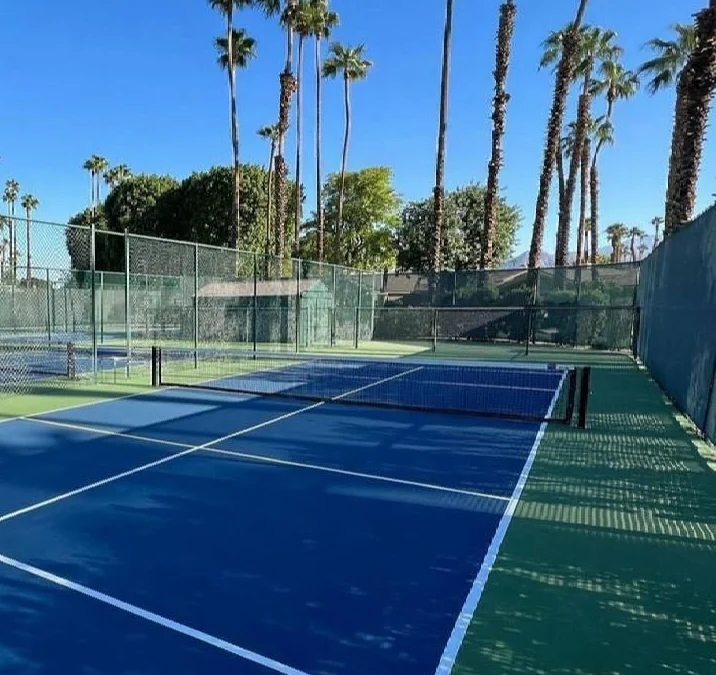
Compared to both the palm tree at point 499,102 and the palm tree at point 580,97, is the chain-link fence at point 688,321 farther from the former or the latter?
the palm tree at point 580,97

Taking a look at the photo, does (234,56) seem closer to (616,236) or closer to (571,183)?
(571,183)

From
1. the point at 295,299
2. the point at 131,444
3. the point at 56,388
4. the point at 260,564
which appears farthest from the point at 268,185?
the point at 260,564

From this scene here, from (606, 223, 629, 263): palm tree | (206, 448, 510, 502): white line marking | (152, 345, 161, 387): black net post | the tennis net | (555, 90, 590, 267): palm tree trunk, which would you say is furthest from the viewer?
(606, 223, 629, 263): palm tree

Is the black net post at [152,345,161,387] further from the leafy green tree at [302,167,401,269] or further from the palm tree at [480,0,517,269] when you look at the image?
the leafy green tree at [302,167,401,269]

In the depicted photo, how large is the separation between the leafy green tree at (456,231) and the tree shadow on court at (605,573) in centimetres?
2847

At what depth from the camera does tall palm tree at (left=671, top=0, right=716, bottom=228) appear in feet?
35.4

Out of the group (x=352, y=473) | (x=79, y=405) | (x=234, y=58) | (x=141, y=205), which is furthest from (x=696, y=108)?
(x=141, y=205)

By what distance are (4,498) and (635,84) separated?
3691cm

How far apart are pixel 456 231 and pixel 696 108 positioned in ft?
76.1

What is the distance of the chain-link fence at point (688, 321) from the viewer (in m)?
5.91

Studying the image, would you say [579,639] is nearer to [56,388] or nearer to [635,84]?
[56,388]

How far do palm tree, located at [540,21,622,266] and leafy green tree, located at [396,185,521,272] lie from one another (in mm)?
7175

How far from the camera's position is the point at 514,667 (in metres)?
2.28

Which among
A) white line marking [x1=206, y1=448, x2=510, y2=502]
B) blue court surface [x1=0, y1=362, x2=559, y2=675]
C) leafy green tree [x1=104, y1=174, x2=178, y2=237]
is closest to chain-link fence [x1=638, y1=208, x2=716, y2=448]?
blue court surface [x1=0, y1=362, x2=559, y2=675]
